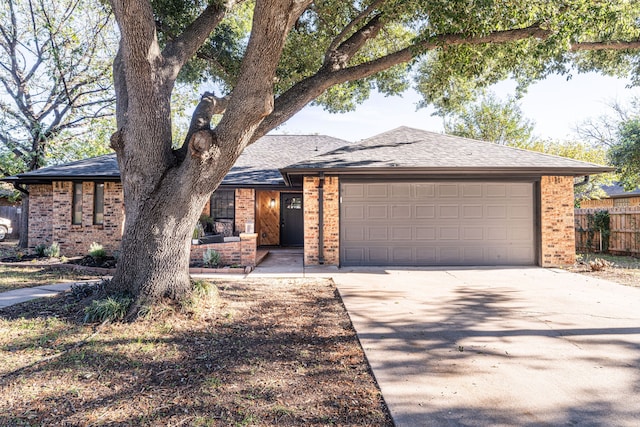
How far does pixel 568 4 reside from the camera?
5156mm

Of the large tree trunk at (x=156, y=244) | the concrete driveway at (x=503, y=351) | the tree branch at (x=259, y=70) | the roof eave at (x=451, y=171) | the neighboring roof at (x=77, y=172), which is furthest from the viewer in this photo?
the neighboring roof at (x=77, y=172)

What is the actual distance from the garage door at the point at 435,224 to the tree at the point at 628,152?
6658mm

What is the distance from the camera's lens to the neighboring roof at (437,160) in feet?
27.9

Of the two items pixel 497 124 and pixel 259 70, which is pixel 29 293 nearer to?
pixel 259 70

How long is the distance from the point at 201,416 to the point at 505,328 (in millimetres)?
3790

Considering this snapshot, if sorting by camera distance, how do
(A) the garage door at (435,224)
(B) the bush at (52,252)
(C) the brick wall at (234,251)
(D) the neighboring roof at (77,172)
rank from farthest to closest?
(D) the neighboring roof at (77,172) < (B) the bush at (52,252) < (A) the garage door at (435,224) < (C) the brick wall at (234,251)

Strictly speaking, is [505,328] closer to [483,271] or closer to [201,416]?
[201,416]

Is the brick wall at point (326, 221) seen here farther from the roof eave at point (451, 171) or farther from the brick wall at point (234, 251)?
the brick wall at point (234, 251)

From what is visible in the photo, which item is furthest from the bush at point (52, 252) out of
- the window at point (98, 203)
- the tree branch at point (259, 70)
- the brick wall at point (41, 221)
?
the tree branch at point (259, 70)

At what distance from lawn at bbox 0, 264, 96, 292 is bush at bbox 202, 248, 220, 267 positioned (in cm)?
243

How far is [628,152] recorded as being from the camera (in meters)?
12.2

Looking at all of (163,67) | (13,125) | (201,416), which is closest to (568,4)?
(163,67)

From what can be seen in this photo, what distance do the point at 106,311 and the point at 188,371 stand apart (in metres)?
1.84

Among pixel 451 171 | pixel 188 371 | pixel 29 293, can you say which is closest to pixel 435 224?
pixel 451 171
